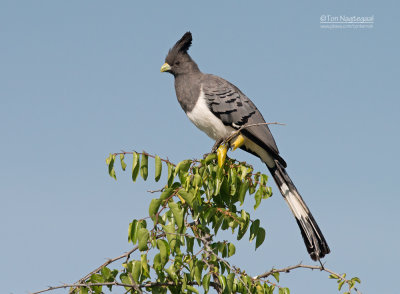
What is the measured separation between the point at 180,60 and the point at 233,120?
122 cm

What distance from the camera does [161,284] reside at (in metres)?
3.70

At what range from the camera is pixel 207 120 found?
5965 mm

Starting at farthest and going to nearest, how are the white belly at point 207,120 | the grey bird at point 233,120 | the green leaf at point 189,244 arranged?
the white belly at point 207,120 < the grey bird at point 233,120 < the green leaf at point 189,244

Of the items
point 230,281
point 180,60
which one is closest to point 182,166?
point 230,281

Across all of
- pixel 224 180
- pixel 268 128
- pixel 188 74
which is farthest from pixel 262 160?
pixel 224 180

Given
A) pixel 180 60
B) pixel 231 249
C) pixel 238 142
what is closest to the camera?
pixel 231 249

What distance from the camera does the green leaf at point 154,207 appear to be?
3.66m

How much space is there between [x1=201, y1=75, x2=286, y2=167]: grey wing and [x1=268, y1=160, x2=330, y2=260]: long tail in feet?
0.57

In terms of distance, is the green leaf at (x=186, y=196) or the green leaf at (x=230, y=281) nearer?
the green leaf at (x=230, y=281)

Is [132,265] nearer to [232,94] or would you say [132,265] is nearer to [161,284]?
[161,284]

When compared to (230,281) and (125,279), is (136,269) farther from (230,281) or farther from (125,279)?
(230,281)

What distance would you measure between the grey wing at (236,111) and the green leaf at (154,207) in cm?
227

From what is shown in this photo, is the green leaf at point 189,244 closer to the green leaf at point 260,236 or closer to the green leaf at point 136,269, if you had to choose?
the green leaf at point 136,269

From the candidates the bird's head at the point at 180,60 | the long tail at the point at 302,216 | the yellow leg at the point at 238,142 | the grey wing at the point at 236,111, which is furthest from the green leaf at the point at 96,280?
the bird's head at the point at 180,60
